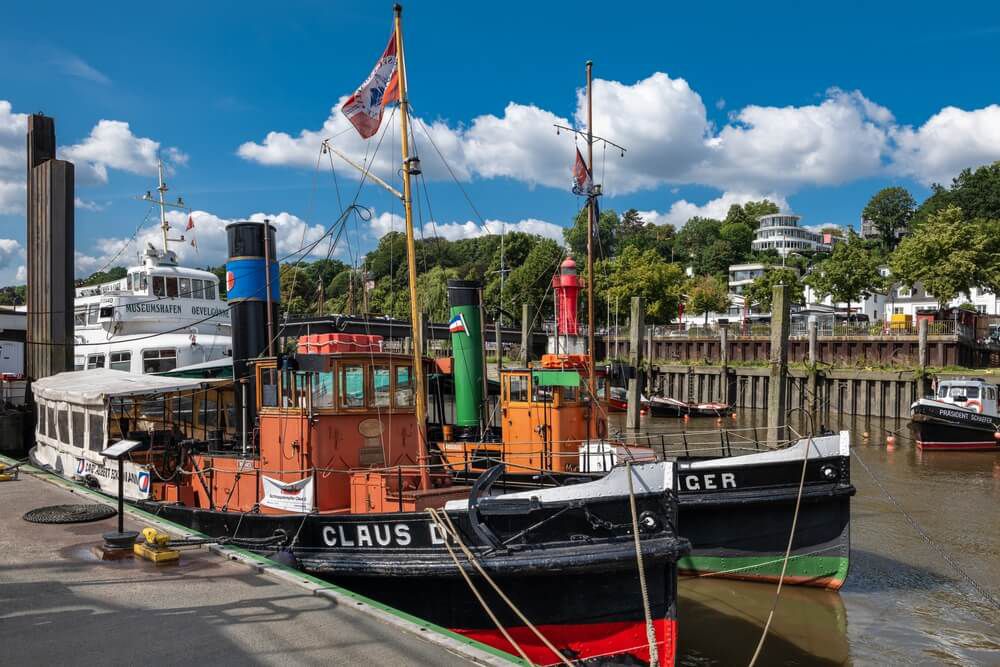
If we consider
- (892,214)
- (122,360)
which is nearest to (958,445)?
(122,360)

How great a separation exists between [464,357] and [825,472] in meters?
7.53

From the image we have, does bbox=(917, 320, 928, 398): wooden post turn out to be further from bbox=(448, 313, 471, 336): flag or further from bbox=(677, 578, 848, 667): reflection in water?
bbox=(448, 313, 471, 336): flag

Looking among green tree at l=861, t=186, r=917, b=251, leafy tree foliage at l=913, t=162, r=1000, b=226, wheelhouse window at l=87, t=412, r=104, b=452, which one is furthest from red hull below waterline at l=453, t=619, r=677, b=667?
green tree at l=861, t=186, r=917, b=251

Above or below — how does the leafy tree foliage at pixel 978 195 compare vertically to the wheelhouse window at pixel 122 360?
above

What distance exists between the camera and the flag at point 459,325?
16.5 metres

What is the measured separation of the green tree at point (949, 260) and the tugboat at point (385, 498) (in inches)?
1763

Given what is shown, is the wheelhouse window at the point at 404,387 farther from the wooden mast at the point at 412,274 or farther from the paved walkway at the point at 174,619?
the paved walkway at the point at 174,619

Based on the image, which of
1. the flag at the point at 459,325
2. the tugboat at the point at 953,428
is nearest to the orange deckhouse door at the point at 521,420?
the flag at the point at 459,325

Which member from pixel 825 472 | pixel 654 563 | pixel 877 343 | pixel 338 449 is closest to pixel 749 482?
pixel 825 472

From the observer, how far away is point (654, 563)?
8.53m

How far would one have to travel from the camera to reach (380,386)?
11.1 meters

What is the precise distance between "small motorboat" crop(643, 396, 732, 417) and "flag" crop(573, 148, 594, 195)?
20.7 m

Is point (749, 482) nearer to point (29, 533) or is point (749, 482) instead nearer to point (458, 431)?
point (458, 431)

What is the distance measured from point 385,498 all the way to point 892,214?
108199 mm
